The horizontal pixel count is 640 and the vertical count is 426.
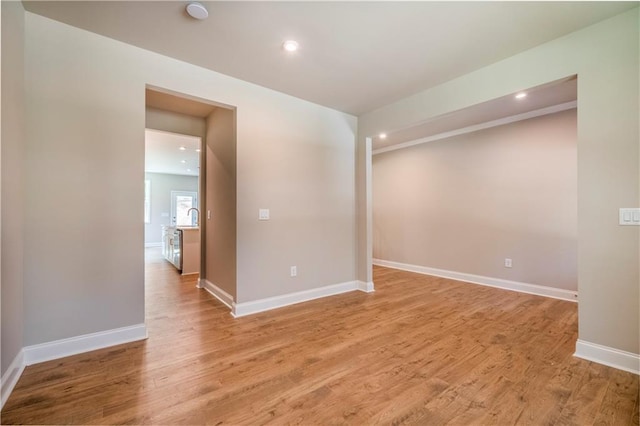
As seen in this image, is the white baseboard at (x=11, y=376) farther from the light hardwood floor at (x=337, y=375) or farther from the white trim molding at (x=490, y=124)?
the white trim molding at (x=490, y=124)

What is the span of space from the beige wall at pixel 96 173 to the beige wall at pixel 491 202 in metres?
3.26

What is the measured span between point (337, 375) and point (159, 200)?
10.2 meters

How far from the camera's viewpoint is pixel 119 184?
239cm

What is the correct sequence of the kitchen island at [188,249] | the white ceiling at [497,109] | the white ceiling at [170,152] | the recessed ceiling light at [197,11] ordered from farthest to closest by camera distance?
the white ceiling at [170,152], the kitchen island at [188,249], the white ceiling at [497,109], the recessed ceiling light at [197,11]

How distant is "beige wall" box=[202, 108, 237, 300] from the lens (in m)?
3.22

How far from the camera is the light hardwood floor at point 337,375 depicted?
1.56 metres

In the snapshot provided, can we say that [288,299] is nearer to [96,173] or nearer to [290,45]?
[96,173]

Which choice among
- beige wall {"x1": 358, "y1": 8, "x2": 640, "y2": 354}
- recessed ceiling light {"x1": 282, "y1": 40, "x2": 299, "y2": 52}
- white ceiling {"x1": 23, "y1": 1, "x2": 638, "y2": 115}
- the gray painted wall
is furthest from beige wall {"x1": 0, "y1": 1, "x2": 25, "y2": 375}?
the gray painted wall

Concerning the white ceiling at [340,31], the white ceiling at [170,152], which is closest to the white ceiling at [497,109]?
the white ceiling at [340,31]

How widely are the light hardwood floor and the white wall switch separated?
3.50ft

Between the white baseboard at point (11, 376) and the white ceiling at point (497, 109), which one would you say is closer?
the white baseboard at point (11, 376)

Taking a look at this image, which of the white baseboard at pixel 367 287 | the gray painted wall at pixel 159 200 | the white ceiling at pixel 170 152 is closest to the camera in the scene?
the white baseboard at pixel 367 287

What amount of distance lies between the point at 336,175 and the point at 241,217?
1.53 metres

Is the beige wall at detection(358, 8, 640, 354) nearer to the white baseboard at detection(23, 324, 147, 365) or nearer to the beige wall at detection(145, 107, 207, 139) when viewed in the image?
the white baseboard at detection(23, 324, 147, 365)
